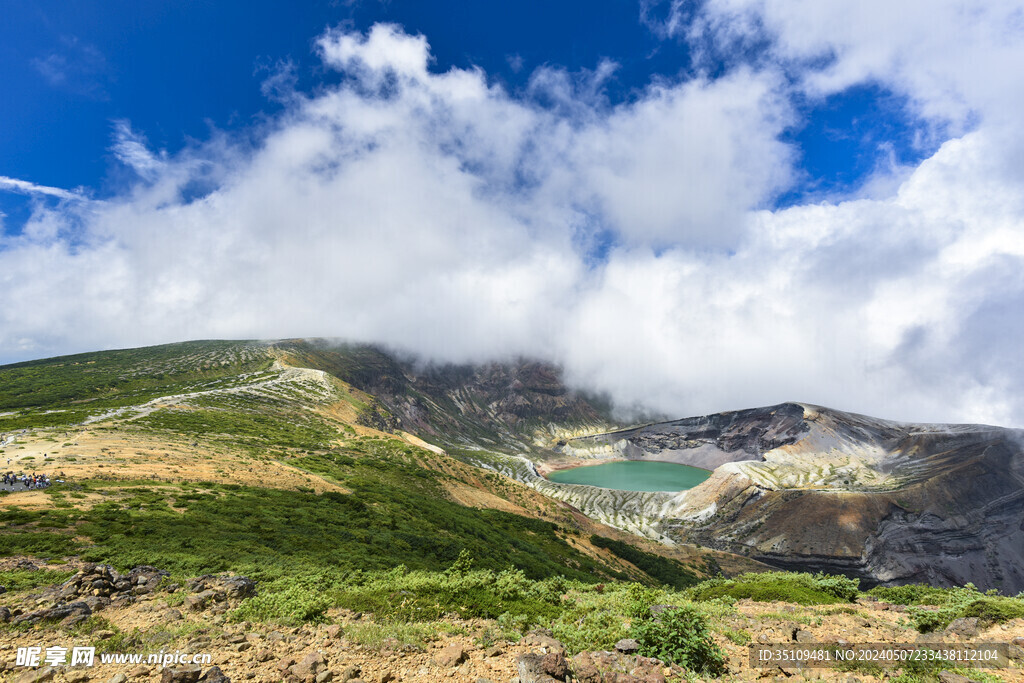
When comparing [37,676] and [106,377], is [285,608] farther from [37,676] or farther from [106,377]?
[106,377]

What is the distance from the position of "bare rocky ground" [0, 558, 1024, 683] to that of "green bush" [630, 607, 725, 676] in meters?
0.36

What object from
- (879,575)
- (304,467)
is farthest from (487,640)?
(879,575)

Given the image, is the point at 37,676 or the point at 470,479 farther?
the point at 470,479

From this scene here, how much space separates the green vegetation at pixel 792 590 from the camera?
19484 mm

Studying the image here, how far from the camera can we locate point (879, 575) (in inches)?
3465

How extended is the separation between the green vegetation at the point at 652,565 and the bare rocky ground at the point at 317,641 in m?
49.0

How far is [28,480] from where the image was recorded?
2656 centimetres

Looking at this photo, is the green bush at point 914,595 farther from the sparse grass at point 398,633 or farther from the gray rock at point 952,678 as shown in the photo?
the sparse grass at point 398,633

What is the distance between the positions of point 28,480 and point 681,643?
133 ft

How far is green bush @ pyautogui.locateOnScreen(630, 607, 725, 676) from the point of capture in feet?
31.1

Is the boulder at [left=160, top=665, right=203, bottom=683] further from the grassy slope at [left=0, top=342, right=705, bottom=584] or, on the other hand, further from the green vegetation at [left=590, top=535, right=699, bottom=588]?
the green vegetation at [left=590, top=535, right=699, bottom=588]

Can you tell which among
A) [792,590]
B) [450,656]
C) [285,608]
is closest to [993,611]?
[792,590]

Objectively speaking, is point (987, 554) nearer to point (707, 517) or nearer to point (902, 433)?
point (707, 517)

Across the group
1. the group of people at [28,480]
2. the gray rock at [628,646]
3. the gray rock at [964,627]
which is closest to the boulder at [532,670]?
the gray rock at [628,646]
